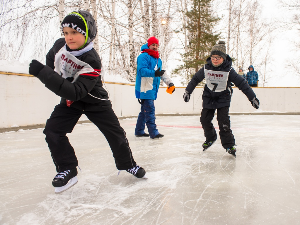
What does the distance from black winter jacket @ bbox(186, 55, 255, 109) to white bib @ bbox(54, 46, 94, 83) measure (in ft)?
5.29

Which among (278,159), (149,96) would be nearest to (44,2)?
(149,96)

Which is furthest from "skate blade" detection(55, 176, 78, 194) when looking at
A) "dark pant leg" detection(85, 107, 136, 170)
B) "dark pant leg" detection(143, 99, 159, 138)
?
"dark pant leg" detection(143, 99, 159, 138)

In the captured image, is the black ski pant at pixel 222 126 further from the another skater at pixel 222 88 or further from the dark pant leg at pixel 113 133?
the dark pant leg at pixel 113 133

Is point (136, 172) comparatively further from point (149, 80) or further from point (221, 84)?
point (149, 80)

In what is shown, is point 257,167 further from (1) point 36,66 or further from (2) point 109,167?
(1) point 36,66

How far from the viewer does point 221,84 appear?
290 centimetres

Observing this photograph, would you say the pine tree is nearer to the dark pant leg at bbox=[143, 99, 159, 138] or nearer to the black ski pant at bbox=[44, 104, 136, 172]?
the dark pant leg at bbox=[143, 99, 159, 138]

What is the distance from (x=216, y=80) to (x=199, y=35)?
14.1 metres

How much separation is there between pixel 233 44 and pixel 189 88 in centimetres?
2046

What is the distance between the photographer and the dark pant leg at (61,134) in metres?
1.75

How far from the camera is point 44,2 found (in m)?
8.25

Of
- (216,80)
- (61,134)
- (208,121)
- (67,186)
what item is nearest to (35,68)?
(61,134)

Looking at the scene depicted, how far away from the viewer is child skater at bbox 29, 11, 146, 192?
1665 millimetres

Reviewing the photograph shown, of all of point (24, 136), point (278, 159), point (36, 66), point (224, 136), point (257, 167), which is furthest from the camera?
point (24, 136)
